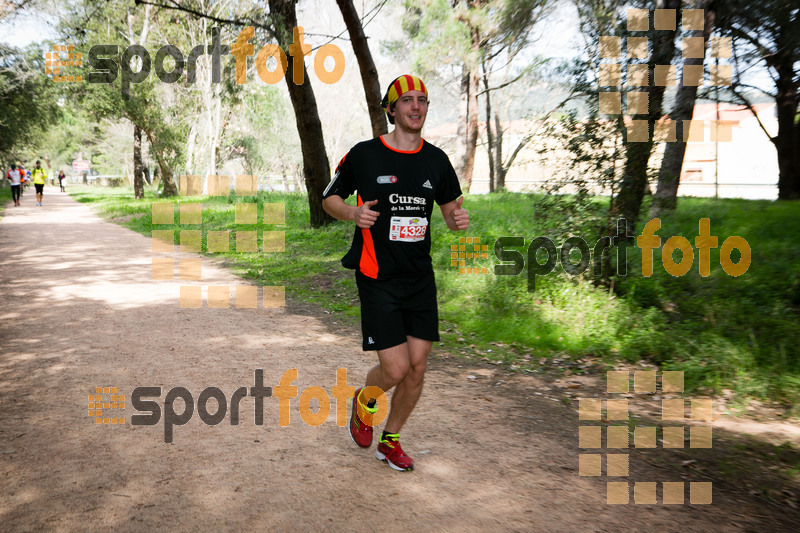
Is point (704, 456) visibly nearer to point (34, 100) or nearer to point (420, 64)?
point (420, 64)

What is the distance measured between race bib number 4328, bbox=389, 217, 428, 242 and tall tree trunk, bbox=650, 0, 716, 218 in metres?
4.97

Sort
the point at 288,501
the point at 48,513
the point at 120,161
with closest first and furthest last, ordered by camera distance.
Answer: the point at 48,513, the point at 288,501, the point at 120,161

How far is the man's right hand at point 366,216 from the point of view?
136 inches

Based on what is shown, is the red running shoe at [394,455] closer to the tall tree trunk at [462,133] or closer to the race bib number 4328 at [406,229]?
the race bib number 4328 at [406,229]

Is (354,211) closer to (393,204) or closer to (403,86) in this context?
(393,204)

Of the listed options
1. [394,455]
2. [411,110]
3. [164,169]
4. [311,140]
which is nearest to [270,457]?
[394,455]

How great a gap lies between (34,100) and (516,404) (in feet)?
112

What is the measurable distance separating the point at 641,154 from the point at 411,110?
4.86 meters

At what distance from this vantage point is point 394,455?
394 cm

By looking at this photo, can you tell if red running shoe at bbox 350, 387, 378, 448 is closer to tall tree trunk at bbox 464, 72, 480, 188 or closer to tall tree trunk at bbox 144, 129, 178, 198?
tall tree trunk at bbox 464, 72, 480, 188

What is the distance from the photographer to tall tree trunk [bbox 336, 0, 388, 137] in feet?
40.5

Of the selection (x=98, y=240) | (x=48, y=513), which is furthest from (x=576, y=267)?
(x=98, y=240)

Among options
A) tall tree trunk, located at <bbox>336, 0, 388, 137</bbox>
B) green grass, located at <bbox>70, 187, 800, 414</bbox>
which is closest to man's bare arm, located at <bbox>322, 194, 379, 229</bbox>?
green grass, located at <bbox>70, 187, 800, 414</bbox>

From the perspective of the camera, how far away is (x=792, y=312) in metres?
6.81
